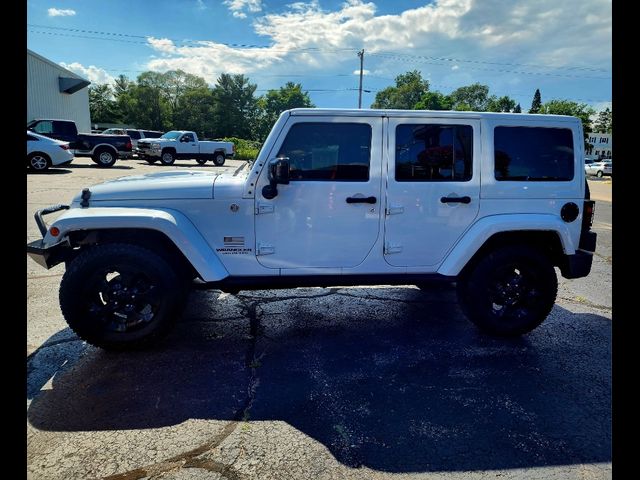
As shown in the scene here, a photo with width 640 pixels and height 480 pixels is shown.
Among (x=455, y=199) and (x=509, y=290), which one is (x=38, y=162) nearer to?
(x=455, y=199)

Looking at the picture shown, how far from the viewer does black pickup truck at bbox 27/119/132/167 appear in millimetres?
18500

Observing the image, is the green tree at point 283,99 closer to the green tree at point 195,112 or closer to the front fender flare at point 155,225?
the green tree at point 195,112

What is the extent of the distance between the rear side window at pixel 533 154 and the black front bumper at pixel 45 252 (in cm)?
379

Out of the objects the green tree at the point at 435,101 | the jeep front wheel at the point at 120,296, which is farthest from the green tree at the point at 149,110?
the jeep front wheel at the point at 120,296

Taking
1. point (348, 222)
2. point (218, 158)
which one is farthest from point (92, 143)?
point (348, 222)

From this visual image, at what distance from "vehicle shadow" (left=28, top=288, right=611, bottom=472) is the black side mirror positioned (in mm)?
1375

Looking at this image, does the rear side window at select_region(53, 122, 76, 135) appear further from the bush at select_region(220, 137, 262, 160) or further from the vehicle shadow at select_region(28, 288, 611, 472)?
the vehicle shadow at select_region(28, 288, 611, 472)

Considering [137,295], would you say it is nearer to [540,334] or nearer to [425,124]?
[425,124]

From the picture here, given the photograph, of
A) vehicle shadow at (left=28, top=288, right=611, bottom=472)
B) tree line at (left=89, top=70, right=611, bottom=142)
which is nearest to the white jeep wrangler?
vehicle shadow at (left=28, top=288, right=611, bottom=472)

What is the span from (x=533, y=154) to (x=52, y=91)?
33567mm

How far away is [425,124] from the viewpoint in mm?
3545

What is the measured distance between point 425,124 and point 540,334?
240cm

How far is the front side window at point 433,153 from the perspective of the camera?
351cm
